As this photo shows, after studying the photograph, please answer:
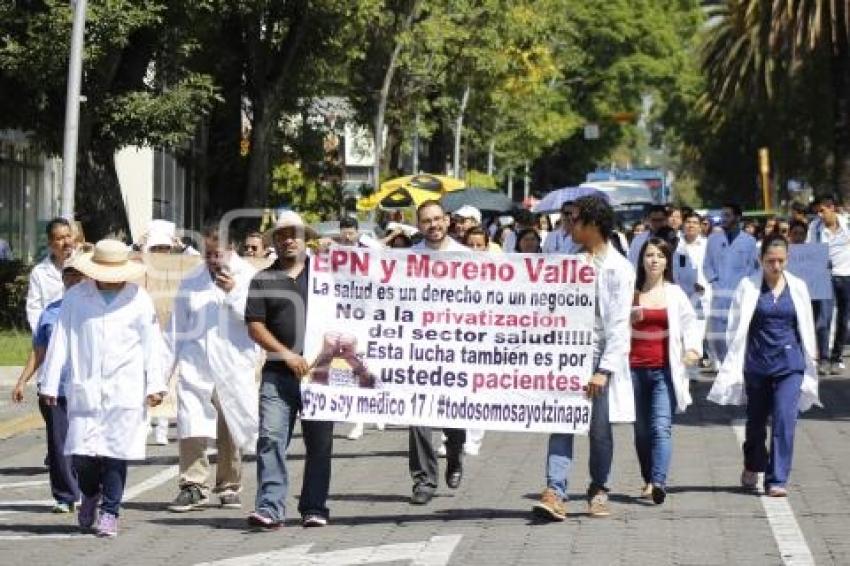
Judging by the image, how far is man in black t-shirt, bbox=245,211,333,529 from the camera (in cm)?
1221

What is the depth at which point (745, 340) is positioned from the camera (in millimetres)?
13875

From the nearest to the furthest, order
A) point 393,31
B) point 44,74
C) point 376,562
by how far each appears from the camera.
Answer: point 376,562
point 44,74
point 393,31

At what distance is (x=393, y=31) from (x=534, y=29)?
786 cm

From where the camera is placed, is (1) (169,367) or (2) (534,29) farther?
(2) (534,29)

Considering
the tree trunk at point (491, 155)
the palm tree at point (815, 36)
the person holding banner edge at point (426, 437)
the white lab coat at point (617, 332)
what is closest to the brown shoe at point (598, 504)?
the white lab coat at point (617, 332)

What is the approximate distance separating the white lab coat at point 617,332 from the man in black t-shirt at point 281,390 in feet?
5.47

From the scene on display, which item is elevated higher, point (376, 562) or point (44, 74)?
point (44, 74)

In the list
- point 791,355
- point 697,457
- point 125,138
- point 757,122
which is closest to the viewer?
point 791,355

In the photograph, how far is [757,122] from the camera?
6681cm

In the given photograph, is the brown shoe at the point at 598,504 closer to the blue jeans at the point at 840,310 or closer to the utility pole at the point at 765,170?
the blue jeans at the point at 840,310

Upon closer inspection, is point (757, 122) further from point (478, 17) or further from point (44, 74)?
point (44, 74)

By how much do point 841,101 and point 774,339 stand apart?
2498 cm

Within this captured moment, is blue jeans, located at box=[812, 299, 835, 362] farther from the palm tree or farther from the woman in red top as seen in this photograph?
the palm tree

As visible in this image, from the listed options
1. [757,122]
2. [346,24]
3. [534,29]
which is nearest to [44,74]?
[346,24]
